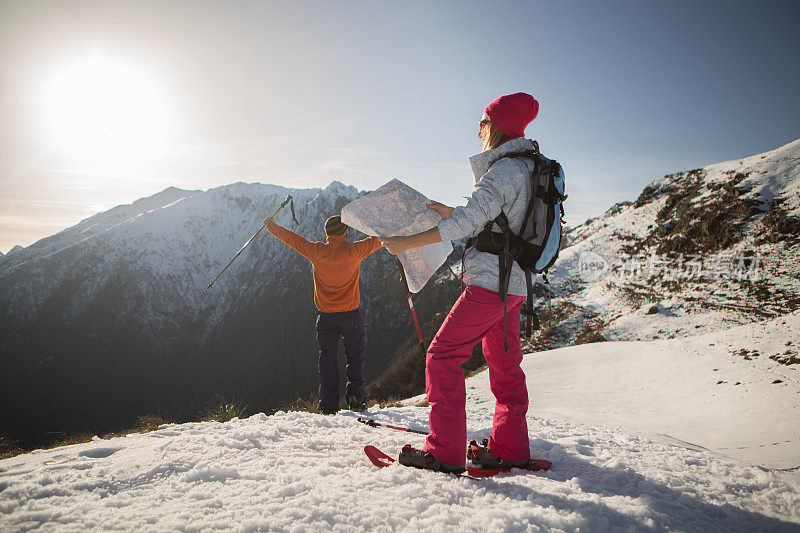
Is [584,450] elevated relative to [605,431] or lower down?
elevated

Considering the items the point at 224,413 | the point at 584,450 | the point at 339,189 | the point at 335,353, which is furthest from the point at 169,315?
the point at 584,450

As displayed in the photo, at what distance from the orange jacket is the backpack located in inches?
92.3

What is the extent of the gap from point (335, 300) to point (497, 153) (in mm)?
3355

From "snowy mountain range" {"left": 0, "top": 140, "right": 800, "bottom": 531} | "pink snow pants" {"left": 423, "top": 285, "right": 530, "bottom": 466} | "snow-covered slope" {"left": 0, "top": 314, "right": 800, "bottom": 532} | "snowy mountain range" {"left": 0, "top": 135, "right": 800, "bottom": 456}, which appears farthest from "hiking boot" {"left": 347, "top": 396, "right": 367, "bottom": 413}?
"snowy mountain range" {"left": 0, "top": 135, "right": 800, "bottom": 456}

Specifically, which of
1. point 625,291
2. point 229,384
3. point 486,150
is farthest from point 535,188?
point 229,384

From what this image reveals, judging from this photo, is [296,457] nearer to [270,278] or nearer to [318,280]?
[318,280]

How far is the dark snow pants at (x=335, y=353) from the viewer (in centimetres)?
524

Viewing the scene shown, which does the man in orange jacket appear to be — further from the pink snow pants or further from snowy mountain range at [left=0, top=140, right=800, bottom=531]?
the pink snow pants

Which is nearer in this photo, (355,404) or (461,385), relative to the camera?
(461,385)

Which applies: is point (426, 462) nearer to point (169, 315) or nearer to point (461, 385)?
point (461, 385)

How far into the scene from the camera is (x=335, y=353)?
5.28m

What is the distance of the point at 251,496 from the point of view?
2027 millimetres

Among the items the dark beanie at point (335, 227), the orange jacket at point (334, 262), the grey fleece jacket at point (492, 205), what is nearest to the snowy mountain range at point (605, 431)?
the grey fleece jacket at point (492, 205)

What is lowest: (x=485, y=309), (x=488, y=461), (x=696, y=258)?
(x=488, y=461)
